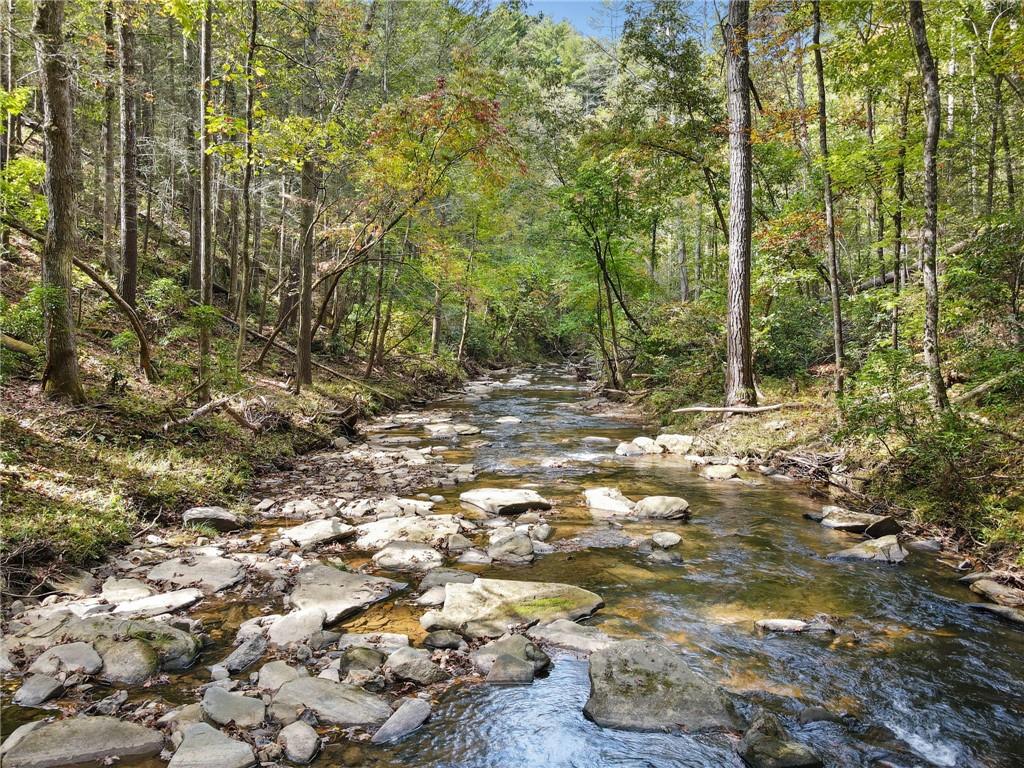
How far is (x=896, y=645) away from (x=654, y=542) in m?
2.54

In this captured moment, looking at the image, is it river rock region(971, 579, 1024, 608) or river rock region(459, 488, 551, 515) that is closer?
river rock region(971, 579, 1024, 608)

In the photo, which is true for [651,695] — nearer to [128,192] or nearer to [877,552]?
[877,552]

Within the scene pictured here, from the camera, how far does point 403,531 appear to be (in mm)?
6621

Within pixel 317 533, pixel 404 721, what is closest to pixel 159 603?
pixel 317 533

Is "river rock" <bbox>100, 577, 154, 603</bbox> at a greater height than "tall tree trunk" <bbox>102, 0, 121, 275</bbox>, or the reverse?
"tall tree trunk" <bbox>102, 0, 121, 275</bbox>

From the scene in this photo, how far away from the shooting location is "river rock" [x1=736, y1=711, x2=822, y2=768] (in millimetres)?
3072

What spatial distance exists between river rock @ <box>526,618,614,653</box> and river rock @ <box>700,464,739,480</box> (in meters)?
5.79

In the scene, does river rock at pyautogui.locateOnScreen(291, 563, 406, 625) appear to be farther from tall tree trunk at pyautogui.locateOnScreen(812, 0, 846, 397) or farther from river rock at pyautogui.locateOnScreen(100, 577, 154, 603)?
tall tree trunk at pyautogui.locateOnScreen(812, 0, 846, 397)

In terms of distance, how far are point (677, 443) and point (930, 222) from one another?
5957 mm

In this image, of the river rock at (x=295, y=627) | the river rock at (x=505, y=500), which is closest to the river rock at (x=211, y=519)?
the river rock at (x=295, y=627)

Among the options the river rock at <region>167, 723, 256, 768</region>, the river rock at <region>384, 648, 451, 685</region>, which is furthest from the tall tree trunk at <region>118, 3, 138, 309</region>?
the river rock at <region>167, 723, 256, 768</region>

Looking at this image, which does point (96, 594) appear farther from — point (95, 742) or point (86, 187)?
point (86, 187)

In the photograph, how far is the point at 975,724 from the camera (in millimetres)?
3457

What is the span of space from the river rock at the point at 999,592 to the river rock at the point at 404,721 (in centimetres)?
499
